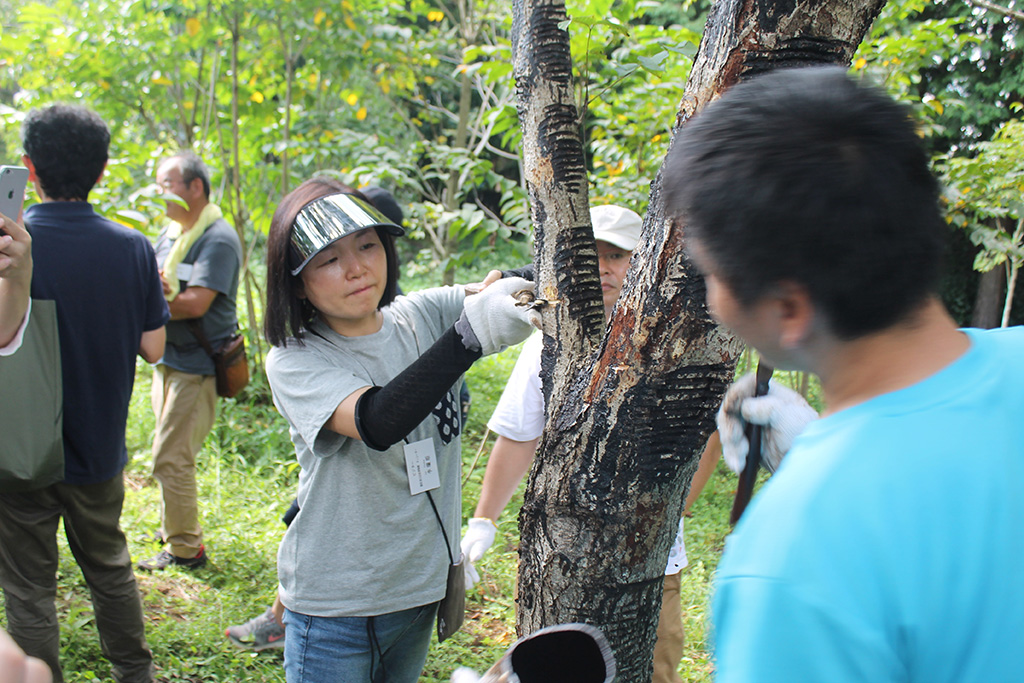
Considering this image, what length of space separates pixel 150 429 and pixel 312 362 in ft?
14.1

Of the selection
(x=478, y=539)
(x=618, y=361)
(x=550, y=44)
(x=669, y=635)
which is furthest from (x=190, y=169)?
(x=618, y=361)

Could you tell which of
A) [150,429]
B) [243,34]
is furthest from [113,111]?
[150,429]

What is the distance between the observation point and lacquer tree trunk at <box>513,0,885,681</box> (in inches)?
41.9

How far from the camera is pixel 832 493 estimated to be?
0.60 meters

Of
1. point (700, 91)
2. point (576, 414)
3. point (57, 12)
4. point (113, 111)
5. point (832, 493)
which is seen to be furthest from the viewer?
point (113, 111)

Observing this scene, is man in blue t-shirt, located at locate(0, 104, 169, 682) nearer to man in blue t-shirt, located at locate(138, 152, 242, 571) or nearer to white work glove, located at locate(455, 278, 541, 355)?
man in blue t-shirt, located at locate(138, 152, 242, 571)

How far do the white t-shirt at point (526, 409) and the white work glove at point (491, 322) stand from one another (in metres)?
0.76

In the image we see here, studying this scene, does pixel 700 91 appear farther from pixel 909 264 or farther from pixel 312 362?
pixel 312 362

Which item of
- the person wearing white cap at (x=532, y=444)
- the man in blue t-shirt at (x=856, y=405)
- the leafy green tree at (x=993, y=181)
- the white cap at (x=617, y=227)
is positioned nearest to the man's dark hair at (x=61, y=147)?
the person wearing white cap at (x=532, y=444)

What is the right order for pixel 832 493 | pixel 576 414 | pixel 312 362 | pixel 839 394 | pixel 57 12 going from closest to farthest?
pixel 832 493 < pixel 839 394 < pixel 576 414 < pixel 312 362 < pixel 57 12

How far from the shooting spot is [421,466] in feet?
5.82

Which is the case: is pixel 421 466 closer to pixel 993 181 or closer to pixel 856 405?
pixel 856 405

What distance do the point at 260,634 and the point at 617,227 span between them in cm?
219

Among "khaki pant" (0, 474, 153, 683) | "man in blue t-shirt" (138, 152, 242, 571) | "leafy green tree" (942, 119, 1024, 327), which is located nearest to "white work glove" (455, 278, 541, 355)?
"khaki pant" (0, 474, 153, 683)
